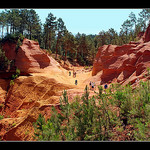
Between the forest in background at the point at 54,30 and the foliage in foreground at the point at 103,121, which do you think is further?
the forest in background at the point at 54,30

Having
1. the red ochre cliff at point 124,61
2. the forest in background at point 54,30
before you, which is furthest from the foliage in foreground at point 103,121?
the forest in background at point 54,30

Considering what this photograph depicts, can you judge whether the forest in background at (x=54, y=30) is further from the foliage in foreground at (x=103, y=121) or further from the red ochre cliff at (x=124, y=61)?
the foliage in foreground at (x=103, y=121)

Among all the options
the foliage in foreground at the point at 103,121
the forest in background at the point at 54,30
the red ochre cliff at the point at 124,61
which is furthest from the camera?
the forest in background at the point at 54,30

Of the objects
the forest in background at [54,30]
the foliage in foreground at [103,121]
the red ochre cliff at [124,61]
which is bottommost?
the foliage in foreground at [103,121]

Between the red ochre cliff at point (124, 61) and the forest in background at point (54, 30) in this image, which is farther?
the forest in background at point (54, 30)

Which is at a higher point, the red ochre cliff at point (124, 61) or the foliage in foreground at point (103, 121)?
the red ochre cliff at point (124, 61)

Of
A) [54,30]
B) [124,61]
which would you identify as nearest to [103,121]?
[124,61]

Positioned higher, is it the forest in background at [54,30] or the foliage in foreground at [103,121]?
the forest in background at [54,30]

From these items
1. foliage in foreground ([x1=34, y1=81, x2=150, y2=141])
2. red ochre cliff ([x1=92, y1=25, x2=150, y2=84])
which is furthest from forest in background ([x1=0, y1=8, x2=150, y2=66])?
foliage in foreground ([x1=34, y1=81, x2=150, y2=141])

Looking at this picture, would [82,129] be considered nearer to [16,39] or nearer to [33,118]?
[33,118]

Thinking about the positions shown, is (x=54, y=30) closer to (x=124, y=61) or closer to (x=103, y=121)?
(x=124, y=61)

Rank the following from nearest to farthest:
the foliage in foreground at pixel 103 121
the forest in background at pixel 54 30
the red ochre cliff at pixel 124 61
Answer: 1. the foliage in foreground at pixel 103 121
2. the red ochre cliff at pixel 124 61
3. the forest in background at pixel 54 30

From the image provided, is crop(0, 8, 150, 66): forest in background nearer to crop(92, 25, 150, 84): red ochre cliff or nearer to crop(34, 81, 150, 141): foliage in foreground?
crop(92, 25, 150, 84): red ochre cliff
